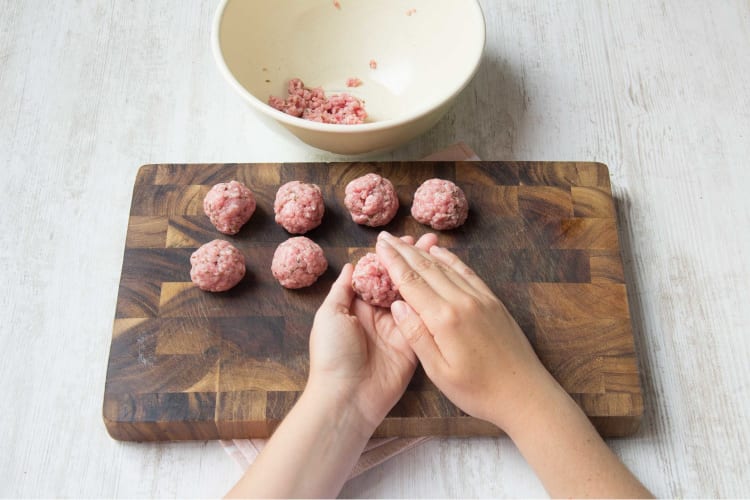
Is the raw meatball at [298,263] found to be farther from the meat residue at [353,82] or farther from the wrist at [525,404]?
the meat residue at [353,82]

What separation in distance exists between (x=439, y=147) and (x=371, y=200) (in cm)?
47

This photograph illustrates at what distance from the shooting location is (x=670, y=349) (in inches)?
74.5

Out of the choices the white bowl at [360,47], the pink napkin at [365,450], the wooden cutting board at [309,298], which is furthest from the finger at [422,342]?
the white bowl at [360,47]

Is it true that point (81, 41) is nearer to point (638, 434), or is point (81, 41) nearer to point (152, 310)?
point (152, 310)

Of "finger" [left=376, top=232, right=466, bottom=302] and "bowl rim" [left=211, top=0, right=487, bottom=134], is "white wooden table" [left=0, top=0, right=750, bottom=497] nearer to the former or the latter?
"bowl rim" [left=211, top=0, right=487, bottom=134]

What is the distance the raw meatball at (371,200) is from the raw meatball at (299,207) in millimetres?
82

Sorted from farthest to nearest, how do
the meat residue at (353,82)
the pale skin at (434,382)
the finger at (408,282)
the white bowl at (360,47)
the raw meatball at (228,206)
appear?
the meat residue at (353,82)
the white bowl at (360,47)
the raw meatball at (228,206)
the finger at (408,282)
the pale skin at (434,382)

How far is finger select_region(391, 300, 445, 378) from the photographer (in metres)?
1.60

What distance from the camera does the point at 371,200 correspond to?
183 cm

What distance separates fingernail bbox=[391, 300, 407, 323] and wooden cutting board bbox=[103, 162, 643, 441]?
0.51ft

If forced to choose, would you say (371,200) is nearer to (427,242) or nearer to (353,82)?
(427,242)

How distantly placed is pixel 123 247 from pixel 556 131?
132cm

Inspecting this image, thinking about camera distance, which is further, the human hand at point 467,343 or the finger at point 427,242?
the finger at point 427,242

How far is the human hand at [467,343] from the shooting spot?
5.18ft
